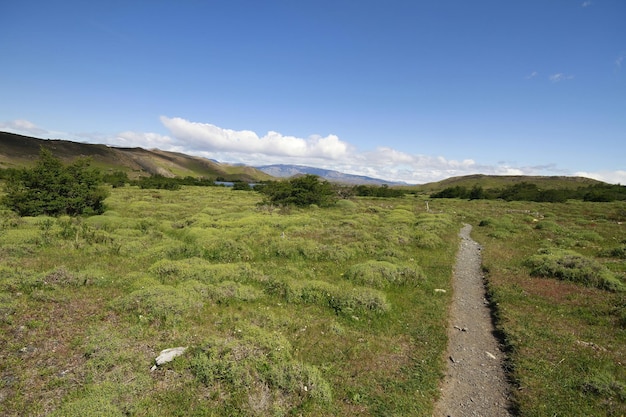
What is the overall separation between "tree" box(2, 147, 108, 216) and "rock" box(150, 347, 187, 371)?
1115 inches

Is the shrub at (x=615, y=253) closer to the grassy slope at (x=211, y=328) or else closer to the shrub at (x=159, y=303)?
the grassy slope at (x=211, y=328)

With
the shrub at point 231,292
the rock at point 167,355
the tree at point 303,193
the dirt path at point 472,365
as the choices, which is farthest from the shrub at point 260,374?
the tree at point 303,193

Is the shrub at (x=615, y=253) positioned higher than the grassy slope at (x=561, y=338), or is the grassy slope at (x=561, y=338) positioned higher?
the shrub at (x=615, y=253)

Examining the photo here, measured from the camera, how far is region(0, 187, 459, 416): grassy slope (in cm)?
778

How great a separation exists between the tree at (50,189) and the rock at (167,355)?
92.9 feet

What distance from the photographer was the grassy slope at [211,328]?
7777mm

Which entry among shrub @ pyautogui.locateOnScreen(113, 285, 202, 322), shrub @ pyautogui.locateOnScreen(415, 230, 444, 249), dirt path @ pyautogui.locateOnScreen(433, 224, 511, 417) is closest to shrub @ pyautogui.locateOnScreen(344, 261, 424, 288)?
dirt path @ pyautogui.locateOnScreen(433, 224, 511, 417)

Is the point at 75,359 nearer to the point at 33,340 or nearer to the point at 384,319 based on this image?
the point at 33,340

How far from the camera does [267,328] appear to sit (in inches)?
446

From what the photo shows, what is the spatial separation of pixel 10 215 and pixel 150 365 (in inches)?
1105

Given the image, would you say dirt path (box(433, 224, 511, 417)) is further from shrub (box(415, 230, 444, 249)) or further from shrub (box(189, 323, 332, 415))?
shrub (box(415, 230, 444, 249))

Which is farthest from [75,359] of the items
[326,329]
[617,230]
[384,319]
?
[617,230]

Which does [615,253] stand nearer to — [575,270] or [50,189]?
[575,270]

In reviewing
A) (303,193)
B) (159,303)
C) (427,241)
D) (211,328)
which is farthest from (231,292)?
(303,193)
